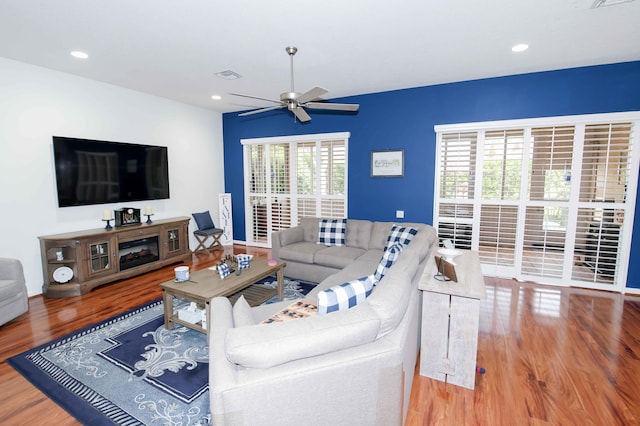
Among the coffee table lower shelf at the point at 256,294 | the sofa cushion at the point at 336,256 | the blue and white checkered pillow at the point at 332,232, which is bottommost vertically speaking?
the coffee table lower shelf at the point at 256,294

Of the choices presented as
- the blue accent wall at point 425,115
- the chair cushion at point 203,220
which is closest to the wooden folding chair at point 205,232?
the chair cushion at point 203,220

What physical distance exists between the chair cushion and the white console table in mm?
4902

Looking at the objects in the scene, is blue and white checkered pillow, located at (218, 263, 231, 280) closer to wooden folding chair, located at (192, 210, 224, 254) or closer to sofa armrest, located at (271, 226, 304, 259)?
sofa armrest, located at (271, 226, 304, 259)

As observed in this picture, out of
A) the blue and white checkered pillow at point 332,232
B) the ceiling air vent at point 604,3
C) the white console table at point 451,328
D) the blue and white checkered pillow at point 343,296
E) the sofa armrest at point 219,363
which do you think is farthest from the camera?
the blue and white checkered pillow at point 332,232

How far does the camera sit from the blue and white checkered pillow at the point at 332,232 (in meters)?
4.60

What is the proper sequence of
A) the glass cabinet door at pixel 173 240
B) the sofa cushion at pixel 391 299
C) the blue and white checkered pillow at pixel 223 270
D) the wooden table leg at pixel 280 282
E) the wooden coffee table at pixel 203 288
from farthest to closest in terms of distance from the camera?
the glass cabinet door at pixel 173 240
the wooden table leg at pixel 280 282
the blue and white checkered pillow at pixel 223 270
the wooden coffee table at pixel 203 288
the sofa cushion at pixel 391 299

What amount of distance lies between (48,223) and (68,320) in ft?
5.29

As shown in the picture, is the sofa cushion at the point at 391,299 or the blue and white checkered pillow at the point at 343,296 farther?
the blue and white checkered pillow at the point at 343,296

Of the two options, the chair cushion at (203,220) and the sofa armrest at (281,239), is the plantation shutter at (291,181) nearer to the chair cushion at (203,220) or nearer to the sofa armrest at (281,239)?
the chair cushion at (203,220)

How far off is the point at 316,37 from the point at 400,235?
250cm

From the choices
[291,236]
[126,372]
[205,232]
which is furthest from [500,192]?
[205,232]

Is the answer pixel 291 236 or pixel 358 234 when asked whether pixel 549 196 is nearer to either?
pixel 358 234

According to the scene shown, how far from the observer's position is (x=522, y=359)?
102 inches

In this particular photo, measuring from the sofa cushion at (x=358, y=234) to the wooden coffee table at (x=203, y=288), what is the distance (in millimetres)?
1542
